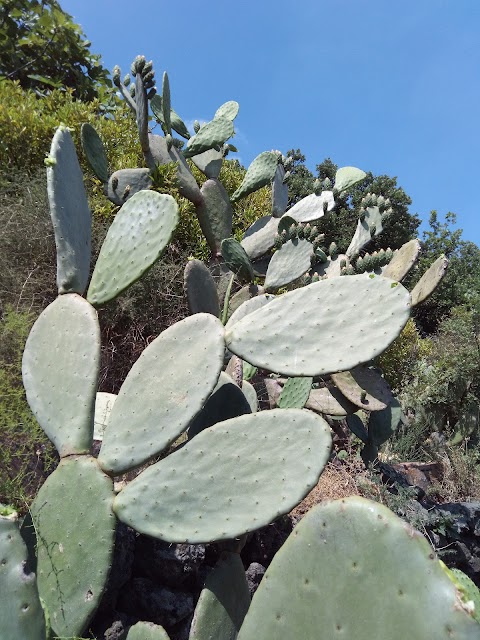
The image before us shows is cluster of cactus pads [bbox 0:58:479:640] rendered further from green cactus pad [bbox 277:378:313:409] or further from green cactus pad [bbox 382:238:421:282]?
green cactus pad [bbox 382:238:421:282]

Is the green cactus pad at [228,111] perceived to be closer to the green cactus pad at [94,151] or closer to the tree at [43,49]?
the green cactus pad at [94,151]

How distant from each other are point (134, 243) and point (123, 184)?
4.25 ft

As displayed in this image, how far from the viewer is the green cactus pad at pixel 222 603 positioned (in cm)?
145

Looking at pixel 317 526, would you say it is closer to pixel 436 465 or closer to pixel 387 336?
pixel 387 336

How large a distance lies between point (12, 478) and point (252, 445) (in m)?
1.09

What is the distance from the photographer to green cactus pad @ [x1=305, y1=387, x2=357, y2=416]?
A: 2822 millimetres

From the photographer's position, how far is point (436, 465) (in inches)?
188

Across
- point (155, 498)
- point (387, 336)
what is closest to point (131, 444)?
point (155, 498)

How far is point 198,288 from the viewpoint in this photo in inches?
96.8

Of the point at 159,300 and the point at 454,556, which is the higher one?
the point at 159,300

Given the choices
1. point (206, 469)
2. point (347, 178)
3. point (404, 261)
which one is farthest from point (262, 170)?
point (206, 469)

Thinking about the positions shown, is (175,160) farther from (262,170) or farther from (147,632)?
(147,632)

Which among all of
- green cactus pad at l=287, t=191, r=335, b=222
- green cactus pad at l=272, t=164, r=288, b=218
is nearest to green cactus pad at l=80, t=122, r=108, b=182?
green cactus pad at l=272, t=164, r=288, b=218

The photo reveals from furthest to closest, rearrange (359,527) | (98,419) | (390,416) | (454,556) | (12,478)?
1. (390,416)
2. (454,556)
3. (98,419)
4. (12,478)
5. (359,527)
